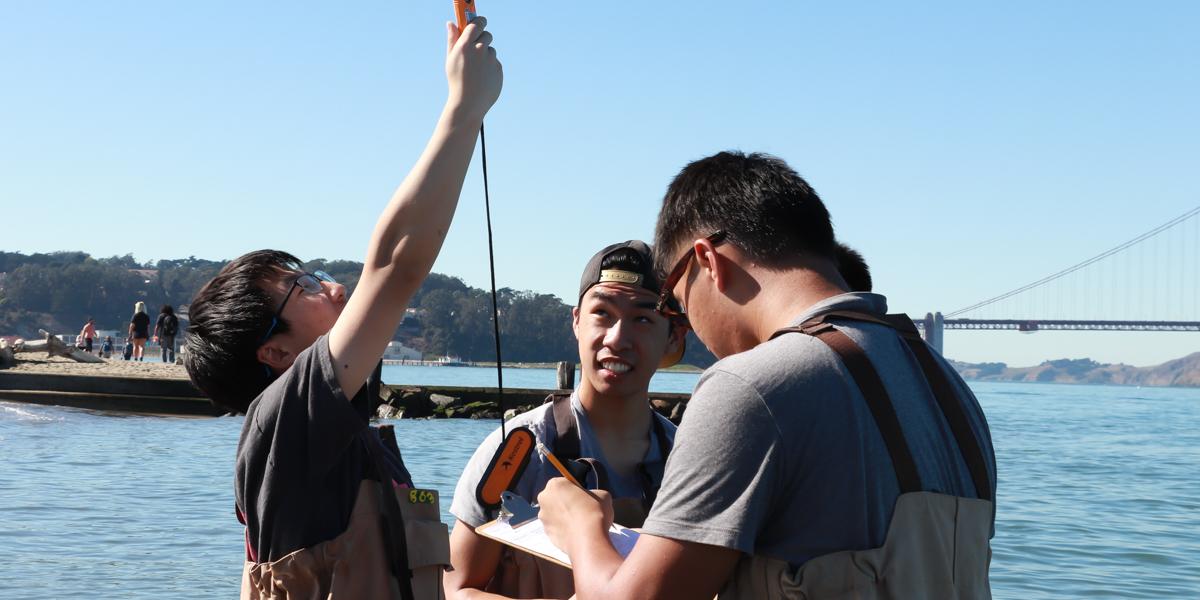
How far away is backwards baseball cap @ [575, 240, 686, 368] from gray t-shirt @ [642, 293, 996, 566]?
4.70ft

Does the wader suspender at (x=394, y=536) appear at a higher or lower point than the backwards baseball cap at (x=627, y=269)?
lower

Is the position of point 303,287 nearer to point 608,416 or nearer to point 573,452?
point 573,452

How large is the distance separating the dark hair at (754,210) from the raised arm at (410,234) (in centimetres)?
41

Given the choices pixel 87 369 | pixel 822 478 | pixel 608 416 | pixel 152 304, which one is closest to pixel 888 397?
pixel 822 478

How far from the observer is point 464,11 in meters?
2.25

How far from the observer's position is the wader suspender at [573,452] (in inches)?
123

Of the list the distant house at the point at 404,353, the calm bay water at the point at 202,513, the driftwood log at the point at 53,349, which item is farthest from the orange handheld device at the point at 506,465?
the distant house at the point at 404,353

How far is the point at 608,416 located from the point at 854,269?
803 millimetres

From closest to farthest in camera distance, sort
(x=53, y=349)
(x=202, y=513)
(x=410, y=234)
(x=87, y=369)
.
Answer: (x=410, y=234)
(x=202, y=513)
(x=87, y=369)
(x=53, y=349)

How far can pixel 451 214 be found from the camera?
2.12 m

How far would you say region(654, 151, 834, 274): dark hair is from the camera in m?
2.09

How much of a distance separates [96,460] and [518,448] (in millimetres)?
15649

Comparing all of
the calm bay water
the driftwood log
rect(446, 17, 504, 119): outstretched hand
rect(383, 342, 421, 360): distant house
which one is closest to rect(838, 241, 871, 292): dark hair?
rect(446, 17, 504, 119): outstretched hand

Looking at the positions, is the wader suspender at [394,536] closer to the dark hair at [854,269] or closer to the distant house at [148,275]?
the dark hair at [854,269]
